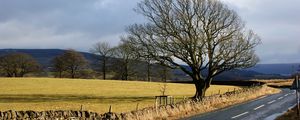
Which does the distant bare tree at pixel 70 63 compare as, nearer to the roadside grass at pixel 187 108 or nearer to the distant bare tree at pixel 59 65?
the distant bare tree at pixel 59 65

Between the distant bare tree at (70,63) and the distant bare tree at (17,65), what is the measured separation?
593cm

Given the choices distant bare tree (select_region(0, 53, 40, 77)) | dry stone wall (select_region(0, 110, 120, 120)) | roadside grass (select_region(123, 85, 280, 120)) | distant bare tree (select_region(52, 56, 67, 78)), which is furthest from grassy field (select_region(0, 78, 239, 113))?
distant bare tree (select_region(0, 53, 40, 77))

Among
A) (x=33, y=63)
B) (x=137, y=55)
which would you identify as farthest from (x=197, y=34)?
(x=33, y=63)

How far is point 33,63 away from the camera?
407 feet

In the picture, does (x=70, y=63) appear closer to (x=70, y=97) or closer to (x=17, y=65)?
(x=17, y=65)

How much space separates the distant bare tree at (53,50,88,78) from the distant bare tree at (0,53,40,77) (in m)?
5.93

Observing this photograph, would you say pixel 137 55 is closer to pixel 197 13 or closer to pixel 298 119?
pixel 197 13

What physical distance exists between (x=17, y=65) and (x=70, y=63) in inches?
515

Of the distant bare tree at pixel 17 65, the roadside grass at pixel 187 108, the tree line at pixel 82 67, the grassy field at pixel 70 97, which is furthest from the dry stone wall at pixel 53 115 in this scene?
the distant bare tree at pixel 17 65

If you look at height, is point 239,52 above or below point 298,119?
above

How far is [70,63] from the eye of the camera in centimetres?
12238

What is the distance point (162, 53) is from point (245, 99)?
11.4m

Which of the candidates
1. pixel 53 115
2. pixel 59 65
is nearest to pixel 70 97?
pixel 53 115

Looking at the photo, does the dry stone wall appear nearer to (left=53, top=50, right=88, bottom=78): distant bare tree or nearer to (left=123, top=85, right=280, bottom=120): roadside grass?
(left=123, top=85, right=280, bottom=120): roadside grass
